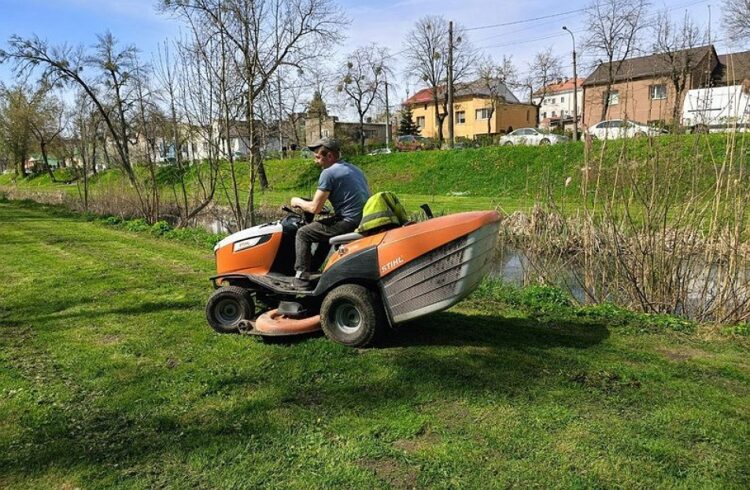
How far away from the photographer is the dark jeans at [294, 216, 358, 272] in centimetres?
486

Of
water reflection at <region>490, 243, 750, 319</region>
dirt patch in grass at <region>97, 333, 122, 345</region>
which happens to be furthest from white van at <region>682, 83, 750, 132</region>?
dirt patch in grass at <region>97, 333, 122, 345</region>

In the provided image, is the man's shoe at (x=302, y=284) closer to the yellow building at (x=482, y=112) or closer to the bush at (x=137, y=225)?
the bush at (x=137, y=225)

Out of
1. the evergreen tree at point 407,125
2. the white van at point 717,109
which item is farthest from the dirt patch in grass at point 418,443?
→ the evergreen tree at point 407,125

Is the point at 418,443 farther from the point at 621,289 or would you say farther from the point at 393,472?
the point at 621,289

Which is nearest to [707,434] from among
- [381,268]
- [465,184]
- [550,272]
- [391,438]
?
[391,438]

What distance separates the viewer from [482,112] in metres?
55.1

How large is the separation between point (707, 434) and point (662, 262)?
2984mm

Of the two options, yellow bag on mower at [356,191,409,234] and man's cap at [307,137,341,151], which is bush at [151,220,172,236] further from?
yellow bag on mower at [356,191,409,234]

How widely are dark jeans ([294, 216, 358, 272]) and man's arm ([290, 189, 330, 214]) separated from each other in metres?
0.12

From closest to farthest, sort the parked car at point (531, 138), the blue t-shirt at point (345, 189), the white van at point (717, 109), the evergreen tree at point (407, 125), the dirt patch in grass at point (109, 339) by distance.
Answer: the blue t-shirt at point (345, 189) → the dirt patch in grass at point (109, 339) → the white van at point (717, 109) → the parked car at point (531, 138) → the evergreen tree at point (407, 125)

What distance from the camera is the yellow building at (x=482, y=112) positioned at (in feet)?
176

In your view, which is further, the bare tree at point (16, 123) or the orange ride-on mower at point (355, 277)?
the bare tree at point (16, 123)

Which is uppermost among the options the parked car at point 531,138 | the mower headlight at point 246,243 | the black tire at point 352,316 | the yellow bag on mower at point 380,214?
the parked car at point 531,138

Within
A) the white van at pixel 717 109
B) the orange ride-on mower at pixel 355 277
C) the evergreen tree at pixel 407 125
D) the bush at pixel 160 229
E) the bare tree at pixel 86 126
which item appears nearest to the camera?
the orange ride-on mower at pixel 355 277
